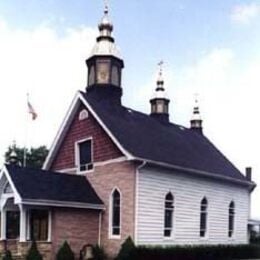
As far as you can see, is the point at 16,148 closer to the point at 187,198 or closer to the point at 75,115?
the point at 75,115

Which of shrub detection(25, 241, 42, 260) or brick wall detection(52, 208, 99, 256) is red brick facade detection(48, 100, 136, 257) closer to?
brick wall detection(52, 208, 99, 256)

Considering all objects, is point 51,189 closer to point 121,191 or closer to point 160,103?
point 121,191

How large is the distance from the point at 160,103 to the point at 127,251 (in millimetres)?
16016

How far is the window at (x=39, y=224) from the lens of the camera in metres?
26.2

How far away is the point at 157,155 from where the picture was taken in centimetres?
2773

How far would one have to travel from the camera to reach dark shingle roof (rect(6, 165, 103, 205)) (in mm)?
24625

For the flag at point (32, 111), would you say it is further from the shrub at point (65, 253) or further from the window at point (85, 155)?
the shrub at point (65, 253)

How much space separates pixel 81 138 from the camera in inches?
1161

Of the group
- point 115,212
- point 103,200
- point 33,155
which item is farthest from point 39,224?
point 33,155

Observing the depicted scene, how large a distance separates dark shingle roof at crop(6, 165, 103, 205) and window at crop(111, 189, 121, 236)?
742 mm

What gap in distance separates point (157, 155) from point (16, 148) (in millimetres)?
28582

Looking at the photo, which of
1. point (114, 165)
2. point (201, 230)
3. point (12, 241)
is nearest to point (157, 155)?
point (114, 165)

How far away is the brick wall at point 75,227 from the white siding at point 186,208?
2.64m

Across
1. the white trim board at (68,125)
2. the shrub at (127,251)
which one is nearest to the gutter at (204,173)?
the white trim board at (68,125)
